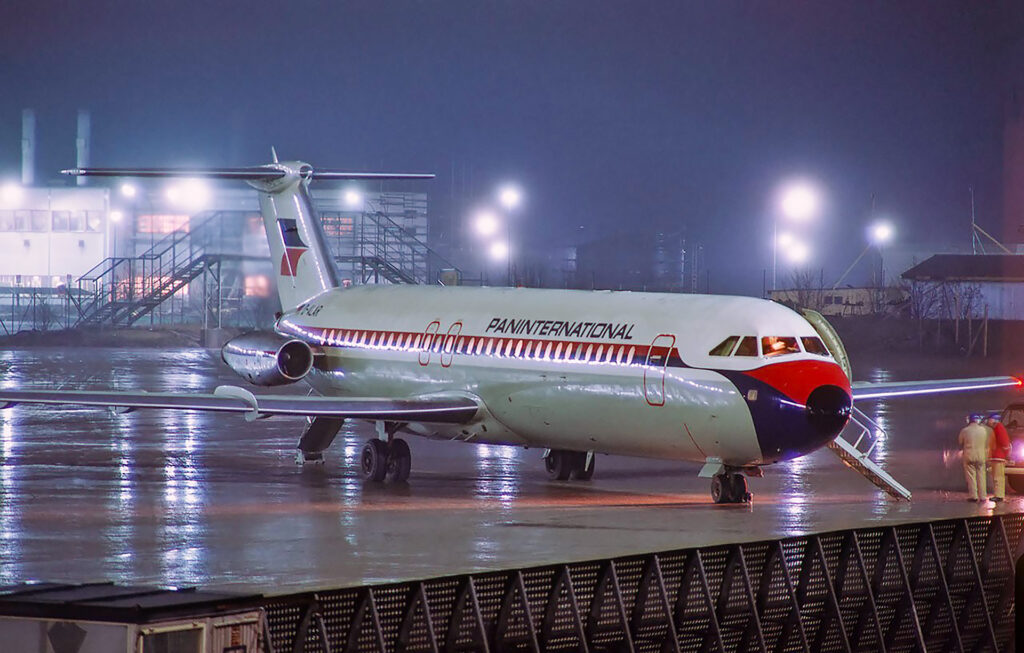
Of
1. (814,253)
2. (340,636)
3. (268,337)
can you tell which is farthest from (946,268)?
(340,636)

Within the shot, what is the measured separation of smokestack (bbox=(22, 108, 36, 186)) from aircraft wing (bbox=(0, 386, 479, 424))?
8467 cm

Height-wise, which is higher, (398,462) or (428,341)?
(428,341)

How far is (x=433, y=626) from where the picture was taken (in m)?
10.9

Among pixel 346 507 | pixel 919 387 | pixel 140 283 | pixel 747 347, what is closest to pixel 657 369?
pixel 747 347

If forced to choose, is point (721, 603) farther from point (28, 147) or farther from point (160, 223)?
point (28, 147)

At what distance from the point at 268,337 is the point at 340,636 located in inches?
820

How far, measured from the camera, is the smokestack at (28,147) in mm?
105750

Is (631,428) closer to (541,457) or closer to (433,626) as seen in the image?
(541,457)

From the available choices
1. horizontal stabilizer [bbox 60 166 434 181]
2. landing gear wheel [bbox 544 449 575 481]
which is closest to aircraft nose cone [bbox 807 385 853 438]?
landing gear wheel [bbox 544 449 575 481]

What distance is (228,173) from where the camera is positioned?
31188 mm

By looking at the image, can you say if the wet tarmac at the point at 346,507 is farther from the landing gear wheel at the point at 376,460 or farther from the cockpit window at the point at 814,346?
the cockpit window at the point at 814,346

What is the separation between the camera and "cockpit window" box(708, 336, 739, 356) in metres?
23.2

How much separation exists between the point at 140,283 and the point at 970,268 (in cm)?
4184

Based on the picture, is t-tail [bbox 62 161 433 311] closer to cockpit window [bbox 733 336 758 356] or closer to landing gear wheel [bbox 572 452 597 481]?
landing gear wheel [bbox 572 452 597 481]
